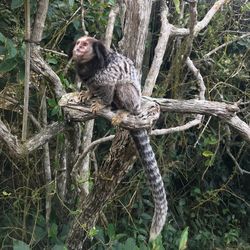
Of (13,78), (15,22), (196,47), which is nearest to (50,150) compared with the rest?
(13,78)

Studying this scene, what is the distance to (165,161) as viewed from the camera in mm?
5973

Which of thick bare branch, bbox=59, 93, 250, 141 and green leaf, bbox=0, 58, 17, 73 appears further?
green leaf, bbox=0, 58, 17, 73

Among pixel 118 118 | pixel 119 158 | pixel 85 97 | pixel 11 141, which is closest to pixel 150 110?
pixel 118 118

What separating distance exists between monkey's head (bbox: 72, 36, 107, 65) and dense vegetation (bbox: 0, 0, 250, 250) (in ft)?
1.86

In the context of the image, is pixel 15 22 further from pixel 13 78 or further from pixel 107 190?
pixel 107 190

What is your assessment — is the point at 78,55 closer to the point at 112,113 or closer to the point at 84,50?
the point at 84,50

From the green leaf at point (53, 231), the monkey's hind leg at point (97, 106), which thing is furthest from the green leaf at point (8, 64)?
the green leaf at point (53, 231)

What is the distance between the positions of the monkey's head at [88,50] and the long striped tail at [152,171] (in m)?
0.52

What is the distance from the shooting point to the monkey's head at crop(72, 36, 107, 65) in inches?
138

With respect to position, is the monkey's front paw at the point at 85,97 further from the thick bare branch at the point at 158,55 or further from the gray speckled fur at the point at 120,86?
the thick bare branch at the point at 158,55

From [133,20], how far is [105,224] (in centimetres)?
233

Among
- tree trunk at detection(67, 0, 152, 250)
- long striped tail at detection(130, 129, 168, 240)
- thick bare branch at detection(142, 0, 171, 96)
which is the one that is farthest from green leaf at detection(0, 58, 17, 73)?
thick bare branch at detection(142, 0, 171, 96)

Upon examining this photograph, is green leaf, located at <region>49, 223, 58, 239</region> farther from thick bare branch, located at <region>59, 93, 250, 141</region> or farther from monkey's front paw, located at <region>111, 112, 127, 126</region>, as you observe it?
monkey's front paw, located at <region>111, 112, 127, 126</region>

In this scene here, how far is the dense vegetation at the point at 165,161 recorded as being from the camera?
4.86 metres
